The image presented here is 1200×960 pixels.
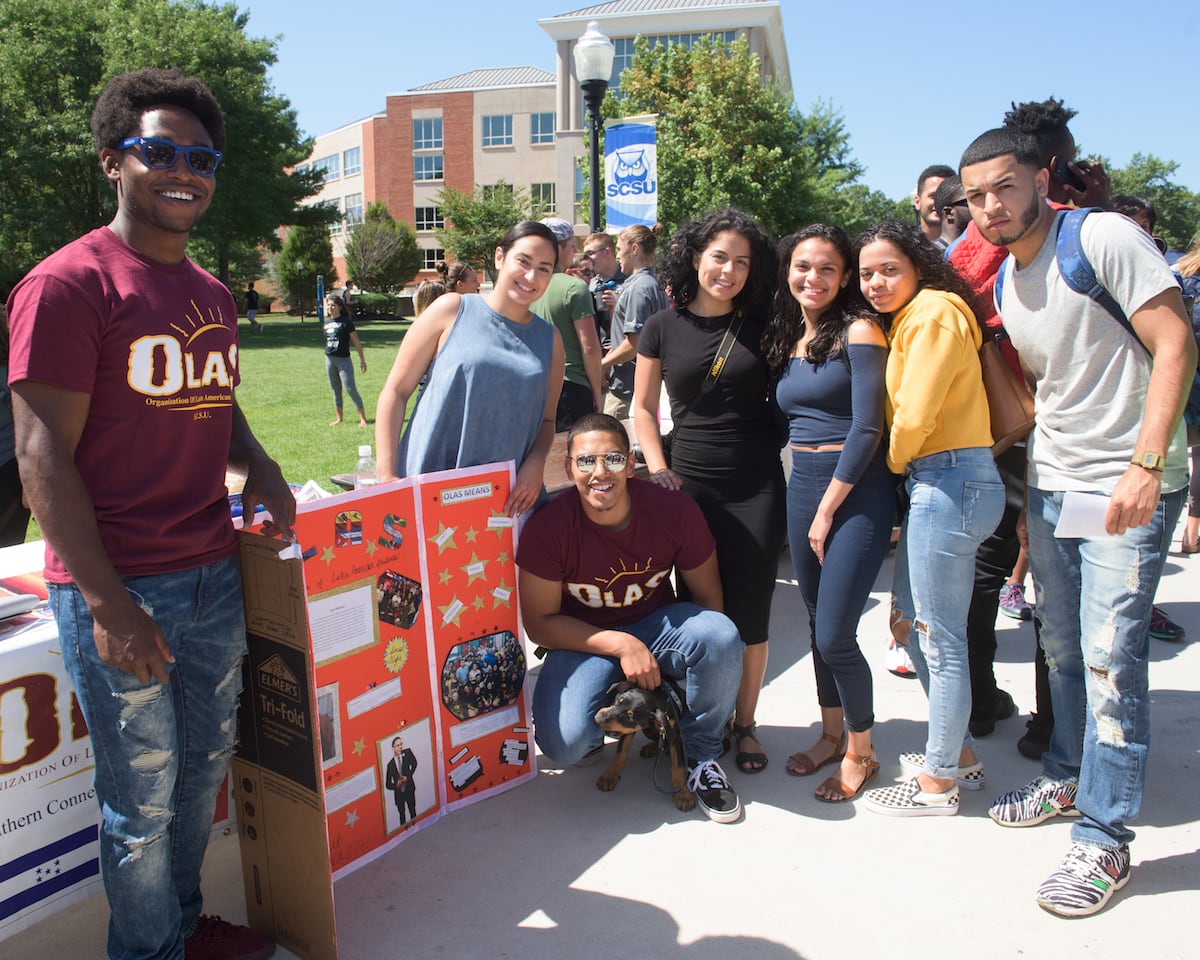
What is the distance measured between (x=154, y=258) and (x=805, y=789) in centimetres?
278

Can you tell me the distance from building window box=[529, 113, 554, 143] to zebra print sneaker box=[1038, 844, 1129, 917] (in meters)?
55.3

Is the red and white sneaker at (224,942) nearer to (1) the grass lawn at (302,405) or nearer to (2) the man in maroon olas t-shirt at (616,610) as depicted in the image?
(2) the man in maroon olas t-shirt at (616,610)

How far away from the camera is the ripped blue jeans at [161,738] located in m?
1.96

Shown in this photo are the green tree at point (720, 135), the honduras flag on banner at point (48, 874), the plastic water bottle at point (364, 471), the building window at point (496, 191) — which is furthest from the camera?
the building window at point (496, 191)

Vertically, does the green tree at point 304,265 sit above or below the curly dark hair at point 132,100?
above

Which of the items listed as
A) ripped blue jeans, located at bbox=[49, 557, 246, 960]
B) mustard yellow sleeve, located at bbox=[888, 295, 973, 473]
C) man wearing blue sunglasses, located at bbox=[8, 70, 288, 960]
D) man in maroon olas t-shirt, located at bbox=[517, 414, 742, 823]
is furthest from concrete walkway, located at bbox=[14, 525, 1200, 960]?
mustard yellow sleeve, located at bbox=[888, 295, 973, 473]

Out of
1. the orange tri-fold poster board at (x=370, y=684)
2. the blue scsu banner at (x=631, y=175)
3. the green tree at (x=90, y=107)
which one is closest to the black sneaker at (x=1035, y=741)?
the orange tri-fold poster board at (x=370, y=684)

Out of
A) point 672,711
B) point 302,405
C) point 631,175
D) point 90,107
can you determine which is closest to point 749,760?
point 672,711

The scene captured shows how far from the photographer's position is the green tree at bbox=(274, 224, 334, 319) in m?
48.2

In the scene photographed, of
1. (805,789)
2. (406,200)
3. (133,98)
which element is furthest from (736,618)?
(406,200)

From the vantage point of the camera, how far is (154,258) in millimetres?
1981

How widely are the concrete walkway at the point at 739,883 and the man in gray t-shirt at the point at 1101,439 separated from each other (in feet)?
0.57

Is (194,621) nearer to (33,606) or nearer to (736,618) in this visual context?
(33,606)

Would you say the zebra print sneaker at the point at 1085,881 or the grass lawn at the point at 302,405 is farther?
the grass lawn at the point at 302,405
